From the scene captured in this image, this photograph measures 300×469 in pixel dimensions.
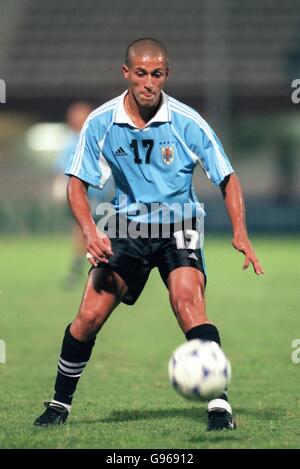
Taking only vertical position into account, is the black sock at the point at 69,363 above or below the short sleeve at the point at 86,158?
below

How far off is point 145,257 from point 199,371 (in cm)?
94

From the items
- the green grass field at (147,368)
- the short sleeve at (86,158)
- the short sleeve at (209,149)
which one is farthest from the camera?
the short sleeve at (86,158)

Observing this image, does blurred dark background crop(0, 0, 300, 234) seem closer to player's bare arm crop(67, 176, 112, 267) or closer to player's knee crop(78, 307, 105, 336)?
player's bare arm crop(67, 176, 112, 267)

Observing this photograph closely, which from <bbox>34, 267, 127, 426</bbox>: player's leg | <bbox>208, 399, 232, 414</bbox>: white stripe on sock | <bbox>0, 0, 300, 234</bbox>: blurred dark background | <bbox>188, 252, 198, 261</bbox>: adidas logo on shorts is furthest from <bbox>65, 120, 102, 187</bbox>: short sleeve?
<bbox>0, 0, 300, 234</bbox>: blurred dark background

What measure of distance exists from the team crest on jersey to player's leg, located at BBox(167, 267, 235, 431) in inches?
23.8

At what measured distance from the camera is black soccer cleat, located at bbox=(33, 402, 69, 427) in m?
5.72

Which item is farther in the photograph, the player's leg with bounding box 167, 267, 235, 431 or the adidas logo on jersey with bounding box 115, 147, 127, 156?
the adidas logo on jersey with bounding box 115, 147, 127, 156

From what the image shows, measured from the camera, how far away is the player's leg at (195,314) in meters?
5.47

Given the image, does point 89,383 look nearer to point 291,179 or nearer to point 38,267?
point 38,267

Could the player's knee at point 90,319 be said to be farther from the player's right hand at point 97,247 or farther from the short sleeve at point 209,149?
the short sleeve at point 209,149

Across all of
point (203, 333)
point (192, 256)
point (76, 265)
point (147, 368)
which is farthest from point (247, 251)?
point (76, 265)

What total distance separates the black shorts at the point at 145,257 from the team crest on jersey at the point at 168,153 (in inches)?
15.4

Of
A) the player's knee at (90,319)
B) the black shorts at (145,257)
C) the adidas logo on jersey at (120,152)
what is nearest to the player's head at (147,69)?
the adidas logo on jersey at (120,152)

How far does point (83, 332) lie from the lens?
225 inches
